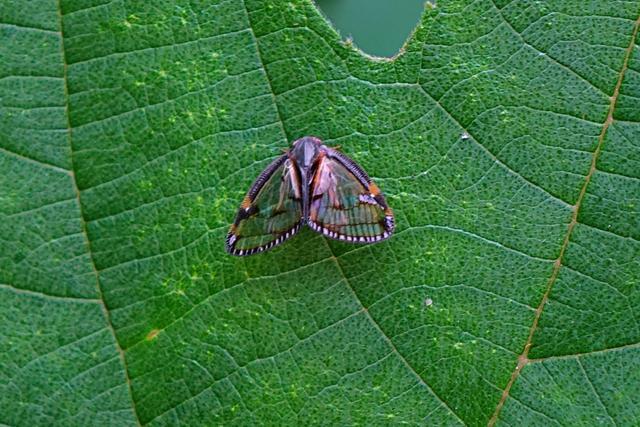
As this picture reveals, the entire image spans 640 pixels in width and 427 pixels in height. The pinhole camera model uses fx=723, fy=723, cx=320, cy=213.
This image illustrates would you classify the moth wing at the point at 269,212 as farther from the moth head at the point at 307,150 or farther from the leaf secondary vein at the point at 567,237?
the leaf secondary vein at the point at 567,237

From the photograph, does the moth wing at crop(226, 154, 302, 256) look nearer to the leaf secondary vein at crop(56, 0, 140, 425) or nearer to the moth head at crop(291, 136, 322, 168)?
the moth head at crop(291, 136, 322, 168)

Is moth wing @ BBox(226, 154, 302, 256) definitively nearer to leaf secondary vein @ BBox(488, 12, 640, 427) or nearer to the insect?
the insect

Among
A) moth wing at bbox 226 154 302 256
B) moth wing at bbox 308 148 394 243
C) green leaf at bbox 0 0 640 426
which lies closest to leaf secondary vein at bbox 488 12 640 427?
green leaf at bbox 0 0 640 426

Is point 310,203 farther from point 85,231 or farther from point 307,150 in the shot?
point 85,231

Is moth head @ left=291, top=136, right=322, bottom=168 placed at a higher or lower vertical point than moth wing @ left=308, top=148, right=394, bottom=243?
higher

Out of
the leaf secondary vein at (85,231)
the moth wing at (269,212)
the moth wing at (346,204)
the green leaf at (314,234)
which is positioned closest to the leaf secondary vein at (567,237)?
the green leaf at (314,234)

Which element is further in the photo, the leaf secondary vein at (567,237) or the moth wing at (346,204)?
the moth wing at (346,204)

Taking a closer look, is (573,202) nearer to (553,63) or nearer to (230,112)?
(553,63)

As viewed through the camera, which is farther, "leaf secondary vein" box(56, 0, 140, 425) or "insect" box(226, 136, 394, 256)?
"insect" box(226, 136, 394, 256)
